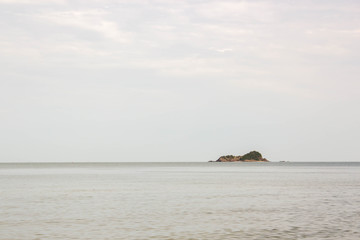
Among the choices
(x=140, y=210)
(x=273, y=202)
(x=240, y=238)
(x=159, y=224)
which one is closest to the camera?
(x=240, y=238)

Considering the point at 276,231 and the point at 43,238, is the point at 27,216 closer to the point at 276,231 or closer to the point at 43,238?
the point at 43,238

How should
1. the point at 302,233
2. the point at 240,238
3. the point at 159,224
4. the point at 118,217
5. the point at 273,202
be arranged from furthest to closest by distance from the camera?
1. the point at 273,202
2. the point at 118,217
3. the point at 159,224
4. the point at 302,233
5. the point at 240,238

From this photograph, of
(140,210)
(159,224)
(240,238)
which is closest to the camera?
(240,238)

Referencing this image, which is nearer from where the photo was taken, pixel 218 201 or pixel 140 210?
pixel 140 210

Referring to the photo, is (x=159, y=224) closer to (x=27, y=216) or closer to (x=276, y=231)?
(x=276, y=231)

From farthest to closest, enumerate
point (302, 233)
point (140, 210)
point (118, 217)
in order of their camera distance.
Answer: point (140, 210)
point (118, 217)
point (302, 233)

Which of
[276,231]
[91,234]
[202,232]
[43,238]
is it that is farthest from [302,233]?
[43,238]

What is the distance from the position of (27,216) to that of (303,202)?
29743mm

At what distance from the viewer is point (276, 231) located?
1217 inches

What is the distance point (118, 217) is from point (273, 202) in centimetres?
2062

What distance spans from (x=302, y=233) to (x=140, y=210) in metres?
17.6

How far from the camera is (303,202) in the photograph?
5147 centimetres

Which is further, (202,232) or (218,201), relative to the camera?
(218,201)

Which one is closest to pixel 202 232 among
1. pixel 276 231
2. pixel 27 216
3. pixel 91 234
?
pixel 276 231
